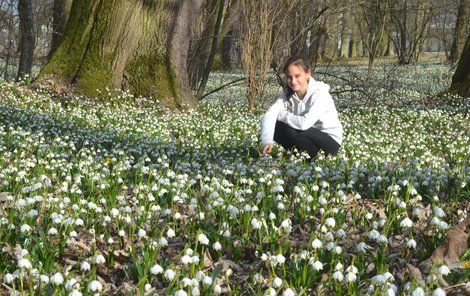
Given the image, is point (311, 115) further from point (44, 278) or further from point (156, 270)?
point (44, 278)

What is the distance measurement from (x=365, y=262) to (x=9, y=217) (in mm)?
1984

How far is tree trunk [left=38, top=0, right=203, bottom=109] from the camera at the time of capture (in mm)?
9734

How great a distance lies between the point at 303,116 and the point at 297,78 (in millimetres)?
384

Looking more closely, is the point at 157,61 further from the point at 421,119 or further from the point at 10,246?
the point at 10,246

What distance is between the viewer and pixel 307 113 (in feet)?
18.3

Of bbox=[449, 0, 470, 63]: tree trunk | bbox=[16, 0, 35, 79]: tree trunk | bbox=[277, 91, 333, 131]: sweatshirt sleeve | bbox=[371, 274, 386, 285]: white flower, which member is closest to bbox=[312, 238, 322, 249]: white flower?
bbox=[371, 274, 386, 285]: white flower

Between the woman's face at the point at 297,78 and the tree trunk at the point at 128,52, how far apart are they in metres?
4.43

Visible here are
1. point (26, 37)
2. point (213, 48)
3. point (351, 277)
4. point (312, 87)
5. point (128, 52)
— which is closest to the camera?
point (351, 277)

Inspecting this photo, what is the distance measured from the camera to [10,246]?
3.03 m

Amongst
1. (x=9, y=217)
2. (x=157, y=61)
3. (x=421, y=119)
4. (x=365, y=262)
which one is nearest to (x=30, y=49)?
(x=157, y=61)

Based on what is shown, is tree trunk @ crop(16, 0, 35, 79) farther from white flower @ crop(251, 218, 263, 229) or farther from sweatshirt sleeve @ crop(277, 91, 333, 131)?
white flower @ crop(251, 218, 263, 229)

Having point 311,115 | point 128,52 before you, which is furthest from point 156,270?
point 128,52

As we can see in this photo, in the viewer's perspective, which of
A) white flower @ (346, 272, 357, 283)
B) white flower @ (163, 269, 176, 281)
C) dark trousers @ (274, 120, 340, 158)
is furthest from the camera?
dark trousers @ (274, 120, 340, 158)

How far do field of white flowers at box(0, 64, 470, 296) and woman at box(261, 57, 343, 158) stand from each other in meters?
0.21
